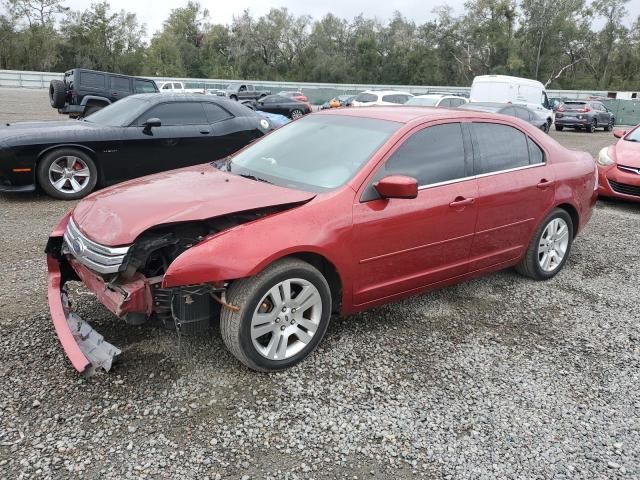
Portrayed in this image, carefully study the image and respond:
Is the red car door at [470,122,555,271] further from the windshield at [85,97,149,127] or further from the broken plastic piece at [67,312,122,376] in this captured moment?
the windshield at [85,97,149,127]

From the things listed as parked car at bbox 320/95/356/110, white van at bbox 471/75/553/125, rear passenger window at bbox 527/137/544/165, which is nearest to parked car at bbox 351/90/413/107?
parked car at bbox 320/95/356/110

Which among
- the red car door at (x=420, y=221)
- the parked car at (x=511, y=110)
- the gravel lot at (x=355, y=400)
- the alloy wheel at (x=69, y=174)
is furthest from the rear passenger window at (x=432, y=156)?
the parked car at (x=511, y=110)

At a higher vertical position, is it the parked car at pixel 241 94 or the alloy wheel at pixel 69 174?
the parked car at pixel 241 94

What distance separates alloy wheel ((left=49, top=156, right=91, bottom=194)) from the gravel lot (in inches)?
122

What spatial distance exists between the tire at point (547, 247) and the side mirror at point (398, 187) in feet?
6.12

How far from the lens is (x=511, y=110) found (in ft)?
55.4

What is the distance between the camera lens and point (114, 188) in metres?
3.63

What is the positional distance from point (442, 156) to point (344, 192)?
3.15 ft

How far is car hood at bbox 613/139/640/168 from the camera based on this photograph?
25.8 feet

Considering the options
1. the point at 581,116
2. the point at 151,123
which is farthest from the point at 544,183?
the point at 581,116

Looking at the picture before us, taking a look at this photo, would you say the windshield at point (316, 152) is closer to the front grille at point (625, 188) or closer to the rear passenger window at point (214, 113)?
the rear passenger window at point (214, 113)

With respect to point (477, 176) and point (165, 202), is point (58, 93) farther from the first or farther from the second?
point (477, 176)

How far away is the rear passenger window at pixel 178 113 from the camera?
759 centimetres

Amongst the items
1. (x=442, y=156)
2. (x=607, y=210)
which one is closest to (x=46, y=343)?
(x=442, y=156)
